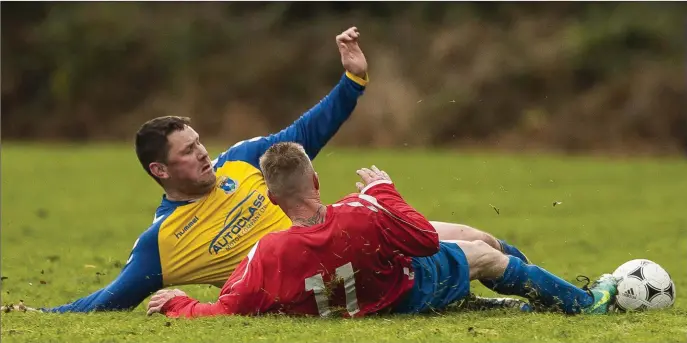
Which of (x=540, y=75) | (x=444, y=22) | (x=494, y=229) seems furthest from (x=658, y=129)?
(x=494, y=229)

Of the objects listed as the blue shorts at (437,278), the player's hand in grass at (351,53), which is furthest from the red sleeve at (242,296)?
the player's hand in grass at (351,53)

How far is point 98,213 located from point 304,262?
995 cm

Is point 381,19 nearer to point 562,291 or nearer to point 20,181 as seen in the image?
point 20,181

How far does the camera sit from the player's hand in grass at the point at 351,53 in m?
7.11

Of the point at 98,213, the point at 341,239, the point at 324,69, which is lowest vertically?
the point at 98,213

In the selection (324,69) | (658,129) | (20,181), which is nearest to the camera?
(20,181)

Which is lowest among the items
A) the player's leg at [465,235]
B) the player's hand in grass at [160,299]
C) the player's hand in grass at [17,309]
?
the player's hand in grass at [17,309]

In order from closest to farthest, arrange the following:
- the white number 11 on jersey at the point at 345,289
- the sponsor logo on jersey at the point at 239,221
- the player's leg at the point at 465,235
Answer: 1. the white number 11 on jersey at the point at 345,289
2. the player's leg at the point at 465,235
3. the sponsor logo on jersey at the point at 239,221

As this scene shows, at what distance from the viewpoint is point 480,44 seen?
2952cm

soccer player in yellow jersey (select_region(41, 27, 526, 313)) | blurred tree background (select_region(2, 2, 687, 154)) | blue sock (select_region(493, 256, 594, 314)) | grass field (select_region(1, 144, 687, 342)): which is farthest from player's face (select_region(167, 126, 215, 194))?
blurred tree background (select_region(2, 2, 687, 154))

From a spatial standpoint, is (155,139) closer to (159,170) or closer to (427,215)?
(159,170)

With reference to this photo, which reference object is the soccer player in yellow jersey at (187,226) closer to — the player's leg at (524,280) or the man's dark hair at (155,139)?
the man's dark hair at (155,139)

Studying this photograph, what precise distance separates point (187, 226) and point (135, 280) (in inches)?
19.0

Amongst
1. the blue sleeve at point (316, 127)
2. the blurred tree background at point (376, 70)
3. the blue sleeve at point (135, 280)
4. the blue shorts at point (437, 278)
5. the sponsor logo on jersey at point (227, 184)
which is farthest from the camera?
the blurred tree background at point (376, 70)
